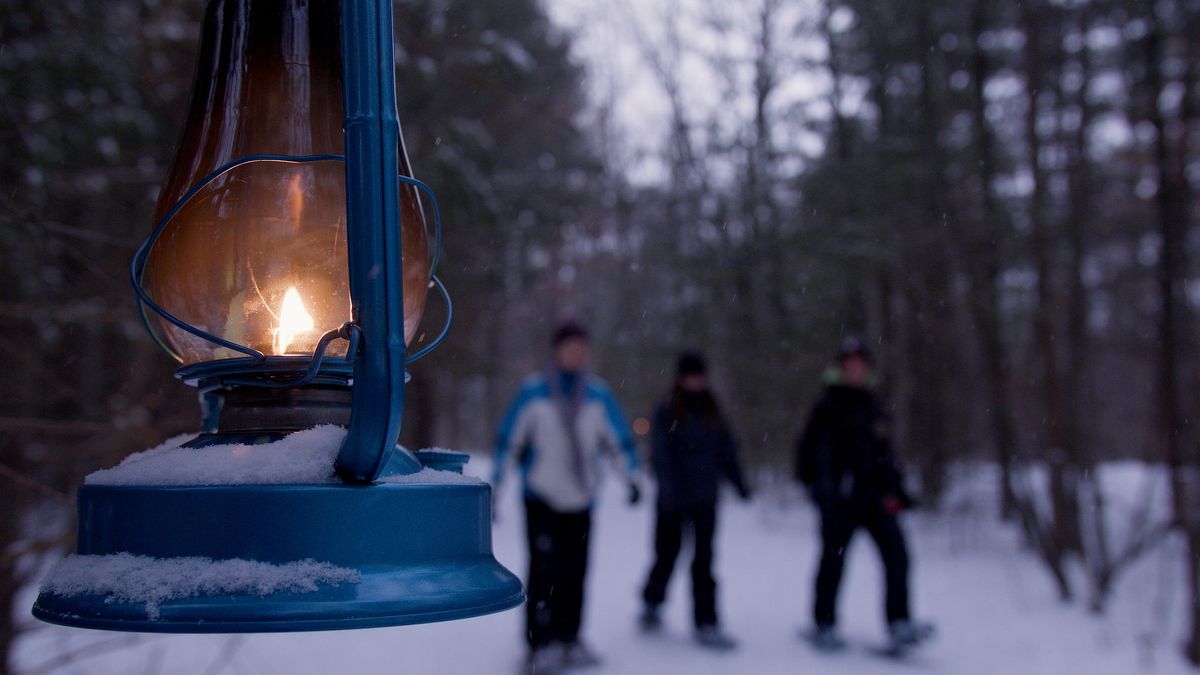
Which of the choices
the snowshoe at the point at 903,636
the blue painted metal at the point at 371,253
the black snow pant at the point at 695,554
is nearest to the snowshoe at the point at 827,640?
the snowshoe at the point at 903,636

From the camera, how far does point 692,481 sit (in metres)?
6.68

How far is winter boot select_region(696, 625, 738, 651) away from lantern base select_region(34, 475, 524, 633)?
230 inches

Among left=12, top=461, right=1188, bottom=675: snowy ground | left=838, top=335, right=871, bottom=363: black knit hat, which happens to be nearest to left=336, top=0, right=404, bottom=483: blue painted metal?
left=12, top=461, right=1188, bottom=675: snowy ground

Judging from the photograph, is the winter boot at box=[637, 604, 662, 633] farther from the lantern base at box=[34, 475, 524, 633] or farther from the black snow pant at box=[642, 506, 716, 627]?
the lantern base at box=[34, 475, 524, 633]

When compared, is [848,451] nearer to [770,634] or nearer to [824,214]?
[770,634]

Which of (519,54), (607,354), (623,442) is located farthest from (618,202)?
(519,54)

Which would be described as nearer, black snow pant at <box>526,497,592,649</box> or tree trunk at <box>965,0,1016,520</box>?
black snow pant at <box>526,497,592,649</box>

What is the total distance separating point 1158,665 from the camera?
21.9ft

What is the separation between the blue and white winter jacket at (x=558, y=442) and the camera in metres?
5.92

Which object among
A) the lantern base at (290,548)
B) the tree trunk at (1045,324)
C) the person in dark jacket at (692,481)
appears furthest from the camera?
the tree trunk at (1045,324)

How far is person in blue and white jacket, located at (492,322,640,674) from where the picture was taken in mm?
5902

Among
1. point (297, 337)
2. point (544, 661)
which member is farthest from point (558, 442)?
point (297, 337)

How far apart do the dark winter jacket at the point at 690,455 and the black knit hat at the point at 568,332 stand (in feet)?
3.87

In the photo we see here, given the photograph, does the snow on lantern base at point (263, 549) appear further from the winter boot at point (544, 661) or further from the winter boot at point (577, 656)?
the winter boot at point (577, 656)
